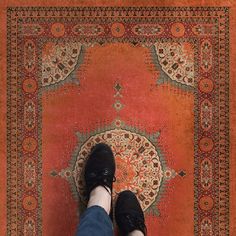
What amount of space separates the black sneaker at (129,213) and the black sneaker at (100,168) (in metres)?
0.06

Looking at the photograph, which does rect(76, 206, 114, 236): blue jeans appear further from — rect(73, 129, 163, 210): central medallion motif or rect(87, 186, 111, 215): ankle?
rect(73, 129, 163, 210): central medallion motif

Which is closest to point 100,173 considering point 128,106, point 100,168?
point 100,168

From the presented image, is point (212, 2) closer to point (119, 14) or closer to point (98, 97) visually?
point (119, 14)

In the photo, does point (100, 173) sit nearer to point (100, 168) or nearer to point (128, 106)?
point (100, 168)

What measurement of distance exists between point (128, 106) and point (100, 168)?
23cm

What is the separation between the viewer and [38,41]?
4.68 ft

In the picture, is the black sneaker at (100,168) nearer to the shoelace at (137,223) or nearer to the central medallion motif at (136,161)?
the central medallion motif at (136,161)

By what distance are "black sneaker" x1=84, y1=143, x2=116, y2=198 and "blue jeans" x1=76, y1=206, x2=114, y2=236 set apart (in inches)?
3.9

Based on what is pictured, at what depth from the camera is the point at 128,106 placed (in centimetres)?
143

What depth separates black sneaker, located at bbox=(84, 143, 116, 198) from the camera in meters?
1.41

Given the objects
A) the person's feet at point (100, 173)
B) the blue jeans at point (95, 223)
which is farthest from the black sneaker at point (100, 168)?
the blue jeans at point (95, 223)

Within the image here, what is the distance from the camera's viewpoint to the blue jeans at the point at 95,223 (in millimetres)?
1245

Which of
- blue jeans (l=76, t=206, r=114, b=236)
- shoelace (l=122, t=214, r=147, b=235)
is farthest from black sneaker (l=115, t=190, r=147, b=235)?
blue jeans (l=76, t=206, r=114, b=236)

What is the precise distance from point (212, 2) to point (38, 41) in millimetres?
609
